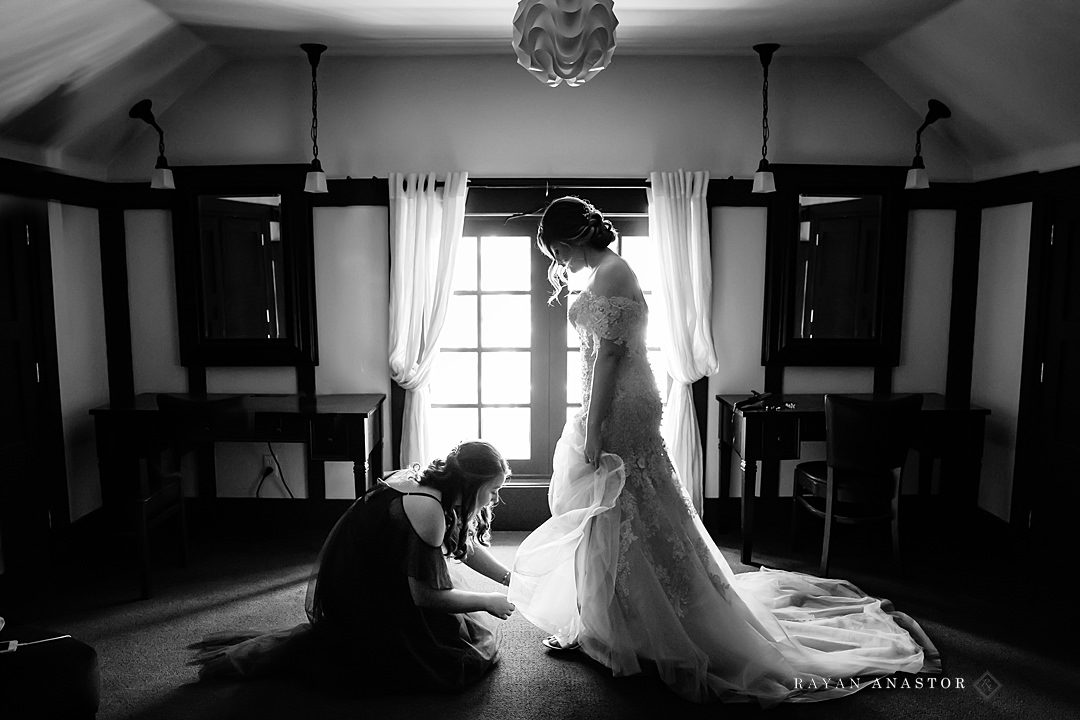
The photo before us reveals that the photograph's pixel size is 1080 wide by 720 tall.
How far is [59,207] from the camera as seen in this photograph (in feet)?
13.3

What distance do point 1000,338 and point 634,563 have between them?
9.50 feet

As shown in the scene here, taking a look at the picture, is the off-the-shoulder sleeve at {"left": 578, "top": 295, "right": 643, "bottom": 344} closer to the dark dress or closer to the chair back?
the dark dress

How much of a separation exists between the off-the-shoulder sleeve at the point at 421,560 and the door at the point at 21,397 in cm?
248

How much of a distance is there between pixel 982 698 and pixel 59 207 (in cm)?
488

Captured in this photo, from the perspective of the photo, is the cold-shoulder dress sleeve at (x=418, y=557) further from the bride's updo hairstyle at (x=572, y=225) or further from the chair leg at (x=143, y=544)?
the chair leg at (x=143, y=544)

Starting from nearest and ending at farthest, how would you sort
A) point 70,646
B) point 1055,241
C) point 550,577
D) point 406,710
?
point 70,646 → point 406,710 → point 550,577 → point 1055,241

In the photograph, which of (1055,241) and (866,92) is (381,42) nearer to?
(866,92)

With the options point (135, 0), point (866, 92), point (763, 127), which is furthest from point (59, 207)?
point (866, 92)

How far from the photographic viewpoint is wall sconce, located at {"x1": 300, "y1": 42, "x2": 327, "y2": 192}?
3.97 meters

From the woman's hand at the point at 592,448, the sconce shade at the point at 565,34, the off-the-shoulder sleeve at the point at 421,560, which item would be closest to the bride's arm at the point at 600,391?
the woman's hand at the point at 592,448

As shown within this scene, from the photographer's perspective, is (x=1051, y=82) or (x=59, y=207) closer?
(x=1051, y=82)

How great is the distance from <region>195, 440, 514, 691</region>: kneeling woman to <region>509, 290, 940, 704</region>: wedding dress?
1.00 ft

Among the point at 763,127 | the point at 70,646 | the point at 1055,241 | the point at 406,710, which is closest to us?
the point at 70,646

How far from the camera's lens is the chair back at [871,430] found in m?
3.56
